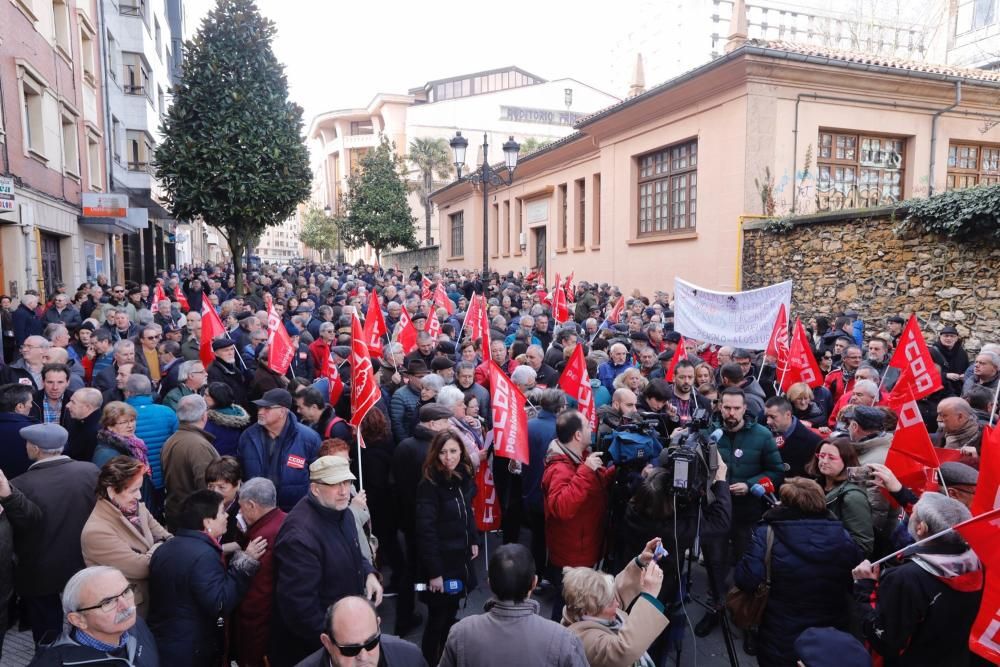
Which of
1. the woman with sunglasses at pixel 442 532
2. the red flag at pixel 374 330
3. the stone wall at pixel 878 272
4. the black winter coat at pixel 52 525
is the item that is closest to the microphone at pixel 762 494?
the woman with sunglasses at pixel 442 532

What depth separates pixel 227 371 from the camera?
6930mm

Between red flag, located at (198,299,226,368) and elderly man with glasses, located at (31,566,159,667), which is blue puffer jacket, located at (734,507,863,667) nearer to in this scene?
elderly man with glasses, located at (31,566,159,667)

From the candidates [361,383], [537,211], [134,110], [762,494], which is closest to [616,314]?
[361,383]

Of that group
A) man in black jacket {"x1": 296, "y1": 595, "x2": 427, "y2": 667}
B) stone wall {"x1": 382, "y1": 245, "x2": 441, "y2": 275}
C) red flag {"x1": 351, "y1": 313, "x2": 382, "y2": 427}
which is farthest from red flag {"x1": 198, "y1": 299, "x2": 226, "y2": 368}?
stone wall {"x1": 382, "y1": 245, "x2": 441, "y2": 275}

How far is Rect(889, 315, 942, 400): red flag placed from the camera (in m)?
6.00

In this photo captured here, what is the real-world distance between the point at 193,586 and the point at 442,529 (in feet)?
4.95

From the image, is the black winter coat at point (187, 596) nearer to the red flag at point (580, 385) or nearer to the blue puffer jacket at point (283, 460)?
the blue puffer jacket at point (283, 460)

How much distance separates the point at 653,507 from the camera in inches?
159

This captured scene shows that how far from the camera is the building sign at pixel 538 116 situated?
57906 mm

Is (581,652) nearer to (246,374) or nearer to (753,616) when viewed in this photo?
(753,616)

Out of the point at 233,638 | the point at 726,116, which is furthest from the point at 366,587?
the point at 726,116

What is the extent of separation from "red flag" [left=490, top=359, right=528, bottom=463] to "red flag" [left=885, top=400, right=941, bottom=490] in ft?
8.32

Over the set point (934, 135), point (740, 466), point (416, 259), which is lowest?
point (740, 466)

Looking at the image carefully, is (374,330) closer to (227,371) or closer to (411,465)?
(227,371)
